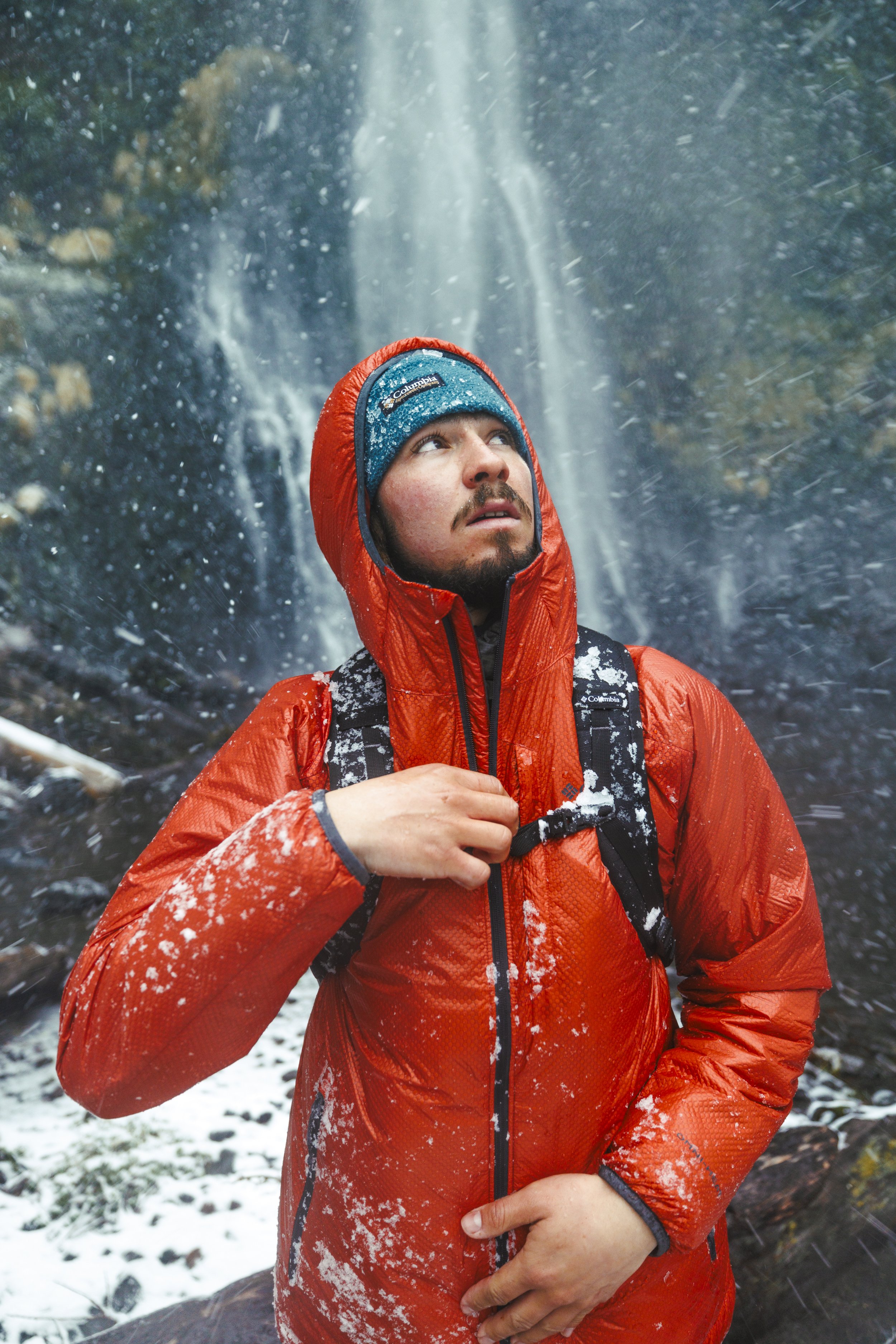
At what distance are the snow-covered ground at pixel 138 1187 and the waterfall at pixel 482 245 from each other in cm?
416

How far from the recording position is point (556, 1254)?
1.03 meters

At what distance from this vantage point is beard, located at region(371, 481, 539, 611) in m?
1.28

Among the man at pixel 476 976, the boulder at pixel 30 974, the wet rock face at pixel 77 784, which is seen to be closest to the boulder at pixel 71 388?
the wet rock face at pixel 77 784

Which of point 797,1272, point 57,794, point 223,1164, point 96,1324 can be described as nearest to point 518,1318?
point 797,1272

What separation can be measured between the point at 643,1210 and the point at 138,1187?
9.54 feet

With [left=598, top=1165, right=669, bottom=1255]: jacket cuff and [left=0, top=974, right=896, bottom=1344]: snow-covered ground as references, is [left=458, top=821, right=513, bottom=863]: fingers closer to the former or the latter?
[left=598, top=1165, right=669, bottom=1255]: jacket cuff

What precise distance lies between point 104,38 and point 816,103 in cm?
491

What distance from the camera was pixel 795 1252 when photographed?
7.78 feet

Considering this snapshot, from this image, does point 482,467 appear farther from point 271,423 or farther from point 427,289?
point 427,289

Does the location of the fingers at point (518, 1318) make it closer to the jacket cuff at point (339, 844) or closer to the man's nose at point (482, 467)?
the jacket cuff at point (339, 844)

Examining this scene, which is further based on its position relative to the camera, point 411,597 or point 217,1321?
point 217,1321

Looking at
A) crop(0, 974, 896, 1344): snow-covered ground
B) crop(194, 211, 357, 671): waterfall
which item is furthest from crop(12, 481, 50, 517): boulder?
crop(0, 974, 896, 1344): snow-covered ground

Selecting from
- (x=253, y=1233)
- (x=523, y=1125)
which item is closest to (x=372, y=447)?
(x=523, y=1125)

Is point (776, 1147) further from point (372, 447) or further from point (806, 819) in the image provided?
point (372, 447)
